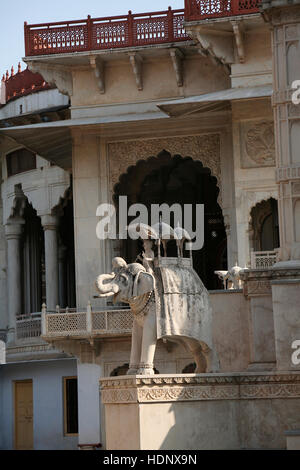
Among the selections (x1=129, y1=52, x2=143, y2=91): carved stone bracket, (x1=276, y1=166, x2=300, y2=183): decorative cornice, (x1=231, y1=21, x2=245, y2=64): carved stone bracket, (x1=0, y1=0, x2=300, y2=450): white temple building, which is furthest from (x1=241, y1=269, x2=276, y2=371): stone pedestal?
(x1=129, y1=52, x2=143, y2=91): carved stone bracket

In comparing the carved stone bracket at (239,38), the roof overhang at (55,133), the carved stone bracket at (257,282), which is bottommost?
the carved stone bracket at (257,282)

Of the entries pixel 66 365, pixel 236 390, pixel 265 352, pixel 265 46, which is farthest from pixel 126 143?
pixel 236 390

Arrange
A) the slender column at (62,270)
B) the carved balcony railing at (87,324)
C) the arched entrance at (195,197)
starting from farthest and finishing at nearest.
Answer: the slender column at (62,270), the arched entrance at (195,197), the carved balcony railing at (87,324)

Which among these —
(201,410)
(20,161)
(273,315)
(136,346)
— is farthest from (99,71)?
(201,410)

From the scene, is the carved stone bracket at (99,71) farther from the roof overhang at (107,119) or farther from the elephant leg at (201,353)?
the elephant leg at (201,353)

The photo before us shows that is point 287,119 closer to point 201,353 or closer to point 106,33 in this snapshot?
point 201,353

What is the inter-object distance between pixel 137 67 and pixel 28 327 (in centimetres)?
777

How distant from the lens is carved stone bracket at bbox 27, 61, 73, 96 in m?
29.0

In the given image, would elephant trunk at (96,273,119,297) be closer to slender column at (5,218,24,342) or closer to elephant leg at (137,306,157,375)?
elephant leg at (137,306,157,375)

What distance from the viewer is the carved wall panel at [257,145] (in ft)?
87.8

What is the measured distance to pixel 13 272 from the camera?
3278 cm

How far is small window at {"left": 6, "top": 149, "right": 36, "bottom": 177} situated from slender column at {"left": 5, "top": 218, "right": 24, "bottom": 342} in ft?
4.49

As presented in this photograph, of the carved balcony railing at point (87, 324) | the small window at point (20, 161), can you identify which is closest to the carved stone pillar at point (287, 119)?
the carved balcony railing at point (87, 324)

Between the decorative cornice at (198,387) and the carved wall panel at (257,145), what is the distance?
11893mm
